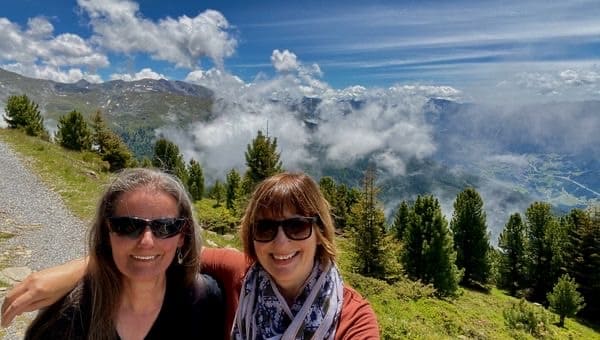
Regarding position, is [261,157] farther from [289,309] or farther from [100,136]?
[289,309]

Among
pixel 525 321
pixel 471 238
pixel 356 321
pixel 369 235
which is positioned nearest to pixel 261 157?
pixel 369 235

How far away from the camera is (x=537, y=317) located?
22953mm

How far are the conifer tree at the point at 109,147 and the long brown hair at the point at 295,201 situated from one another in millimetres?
35291

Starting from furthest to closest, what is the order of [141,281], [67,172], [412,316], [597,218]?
1. [597,218]
2. [67,172]
3. [412,316]
4. [141,281]

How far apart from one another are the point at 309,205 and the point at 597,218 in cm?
5392

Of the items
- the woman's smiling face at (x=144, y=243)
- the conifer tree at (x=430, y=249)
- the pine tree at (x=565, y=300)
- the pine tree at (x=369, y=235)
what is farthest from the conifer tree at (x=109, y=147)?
the pine tree at (x=565, y=300)

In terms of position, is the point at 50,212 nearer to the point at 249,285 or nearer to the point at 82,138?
the point at 249,285

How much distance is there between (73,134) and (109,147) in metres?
4.08

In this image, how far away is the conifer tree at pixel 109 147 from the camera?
35781 mm

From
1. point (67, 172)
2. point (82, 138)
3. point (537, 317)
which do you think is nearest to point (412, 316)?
point (537, 317)

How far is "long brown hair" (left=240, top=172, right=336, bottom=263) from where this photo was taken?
3131 mm

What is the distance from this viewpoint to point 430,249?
107 feet

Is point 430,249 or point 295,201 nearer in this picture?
point 295,201

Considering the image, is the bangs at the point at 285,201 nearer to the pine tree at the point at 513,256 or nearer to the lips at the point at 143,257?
the lips at the point at 143,257
